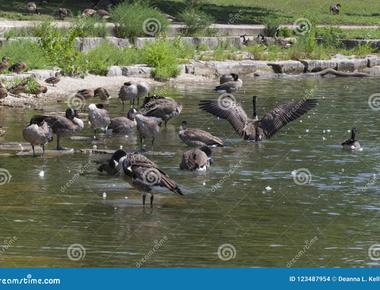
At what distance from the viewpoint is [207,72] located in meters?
39.8

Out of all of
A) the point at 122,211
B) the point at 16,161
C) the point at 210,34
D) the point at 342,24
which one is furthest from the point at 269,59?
the point at 122,211

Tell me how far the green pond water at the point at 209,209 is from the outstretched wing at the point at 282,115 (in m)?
0.34

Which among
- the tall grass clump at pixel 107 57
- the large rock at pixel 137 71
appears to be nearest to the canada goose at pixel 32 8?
the tall grass clump at pixel 107 57

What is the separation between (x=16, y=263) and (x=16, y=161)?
7.19 meters

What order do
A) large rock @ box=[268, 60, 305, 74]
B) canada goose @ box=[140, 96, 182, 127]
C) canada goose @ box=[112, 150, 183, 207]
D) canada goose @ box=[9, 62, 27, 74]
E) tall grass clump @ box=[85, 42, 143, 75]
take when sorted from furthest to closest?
large rock @ box=[268, 60, 305, 74] < tall grass clump @ box=[85, 42, 143, 75] < canada goose @ box=[9, 62, 27, 74] < canada goose @ box=[140, 96, 182, 127] < canada goose @ box=[112, 150, 183, 207]

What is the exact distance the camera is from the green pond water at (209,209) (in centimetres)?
1395

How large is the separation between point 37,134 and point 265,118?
502 cm

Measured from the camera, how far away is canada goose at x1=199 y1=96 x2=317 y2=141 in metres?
23.4

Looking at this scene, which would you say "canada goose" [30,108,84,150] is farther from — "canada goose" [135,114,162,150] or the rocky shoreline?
the rocky shoreline

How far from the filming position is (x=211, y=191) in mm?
18141

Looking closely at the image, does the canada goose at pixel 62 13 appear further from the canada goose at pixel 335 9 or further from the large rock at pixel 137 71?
the canada goose at pixel 335 9

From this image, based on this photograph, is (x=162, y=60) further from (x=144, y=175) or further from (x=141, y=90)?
(x=144, y=175)

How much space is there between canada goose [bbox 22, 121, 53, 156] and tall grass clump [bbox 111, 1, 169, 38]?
21.4 metres

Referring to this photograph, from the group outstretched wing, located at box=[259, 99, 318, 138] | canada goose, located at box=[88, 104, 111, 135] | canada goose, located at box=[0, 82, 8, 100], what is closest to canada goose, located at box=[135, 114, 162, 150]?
canada goose, located at box=[88, 104, 111, 135]
